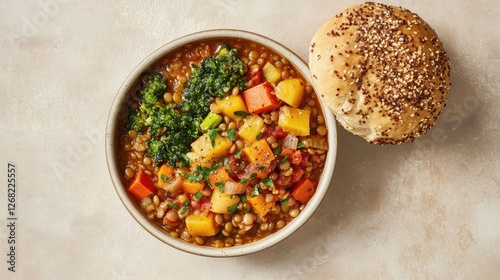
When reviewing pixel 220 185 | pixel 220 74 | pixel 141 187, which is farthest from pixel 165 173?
pixel 220 74

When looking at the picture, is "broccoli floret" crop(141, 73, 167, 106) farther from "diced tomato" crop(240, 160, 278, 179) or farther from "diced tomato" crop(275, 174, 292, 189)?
"diced tomato" crop(275, 174, 292, 189)

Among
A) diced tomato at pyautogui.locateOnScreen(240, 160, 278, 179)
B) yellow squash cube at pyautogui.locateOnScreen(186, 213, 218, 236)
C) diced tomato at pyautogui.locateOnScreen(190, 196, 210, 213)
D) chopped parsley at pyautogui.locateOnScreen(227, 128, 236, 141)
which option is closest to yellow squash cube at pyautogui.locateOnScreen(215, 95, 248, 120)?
chopped parsley at pyautogui.locateOnScreen(227, 128, 236, 141)

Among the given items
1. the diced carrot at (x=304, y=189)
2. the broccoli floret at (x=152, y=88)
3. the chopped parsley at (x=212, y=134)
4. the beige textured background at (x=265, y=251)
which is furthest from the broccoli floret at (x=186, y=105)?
the diced carrot at (x=304, y=189)

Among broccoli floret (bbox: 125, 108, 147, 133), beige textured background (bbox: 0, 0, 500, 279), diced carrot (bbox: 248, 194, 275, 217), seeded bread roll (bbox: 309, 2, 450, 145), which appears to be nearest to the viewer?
seeded bread roll (bbox: 309, 2, 450, 145)

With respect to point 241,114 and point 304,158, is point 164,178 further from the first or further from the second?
point 304,158

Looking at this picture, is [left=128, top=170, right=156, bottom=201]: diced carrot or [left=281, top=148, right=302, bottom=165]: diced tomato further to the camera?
[left=128, top=170, right=156, bottom=201]: diced carrot

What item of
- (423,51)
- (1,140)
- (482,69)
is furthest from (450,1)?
(1,140)

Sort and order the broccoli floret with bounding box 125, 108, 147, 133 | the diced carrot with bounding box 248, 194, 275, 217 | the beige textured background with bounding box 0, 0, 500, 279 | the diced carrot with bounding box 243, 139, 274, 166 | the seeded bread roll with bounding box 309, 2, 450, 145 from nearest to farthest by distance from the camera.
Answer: the seeded bread roll with bounding box 309, 2, 450, 145
the diced carrot with bounding box 243, 139, 274, 166
the diced carrot with bounding box 248, 194, 275, 217
the broccoli floret with bounding box 125, 108, 147, 133
the beige textured background with bounding box 0, 0, 500, 279
